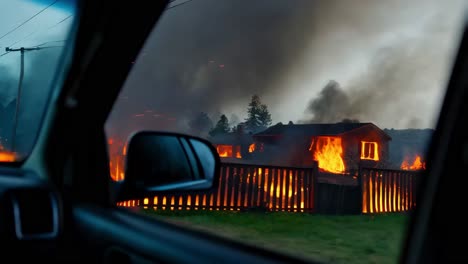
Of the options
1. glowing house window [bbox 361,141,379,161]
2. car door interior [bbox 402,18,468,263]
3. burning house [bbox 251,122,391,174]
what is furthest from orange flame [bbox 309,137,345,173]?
Answer: car door interior [bbox 402,18,468,263]

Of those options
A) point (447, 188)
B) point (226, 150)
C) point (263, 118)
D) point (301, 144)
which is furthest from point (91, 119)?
point (263, 118)

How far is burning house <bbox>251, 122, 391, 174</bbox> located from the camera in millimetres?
21906

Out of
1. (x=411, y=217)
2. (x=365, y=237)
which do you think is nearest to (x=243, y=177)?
(x=365, y=237)

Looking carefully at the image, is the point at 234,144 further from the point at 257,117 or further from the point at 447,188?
the point at 447,188

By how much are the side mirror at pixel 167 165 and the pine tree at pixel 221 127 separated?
81.7ft

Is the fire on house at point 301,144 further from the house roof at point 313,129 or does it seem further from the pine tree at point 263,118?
the pine tree at point 263,118

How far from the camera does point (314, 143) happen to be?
26156 mm

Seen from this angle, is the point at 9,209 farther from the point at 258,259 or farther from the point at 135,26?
the point at 258,259

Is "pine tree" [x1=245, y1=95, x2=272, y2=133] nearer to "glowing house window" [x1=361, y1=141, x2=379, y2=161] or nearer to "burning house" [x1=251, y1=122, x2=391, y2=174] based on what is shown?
"burning house" [x1=251, y1=122, x2=391, y2=174]

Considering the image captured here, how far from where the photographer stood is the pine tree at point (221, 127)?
27484 mm

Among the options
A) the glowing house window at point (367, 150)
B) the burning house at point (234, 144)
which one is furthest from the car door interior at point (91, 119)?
the burning house at point (234, 144)

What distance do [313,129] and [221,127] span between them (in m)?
4.90

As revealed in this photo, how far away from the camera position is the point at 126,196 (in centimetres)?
171

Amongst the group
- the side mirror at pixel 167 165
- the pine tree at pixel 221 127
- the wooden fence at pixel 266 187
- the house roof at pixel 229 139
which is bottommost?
the wooden fence at pixel 266 187
